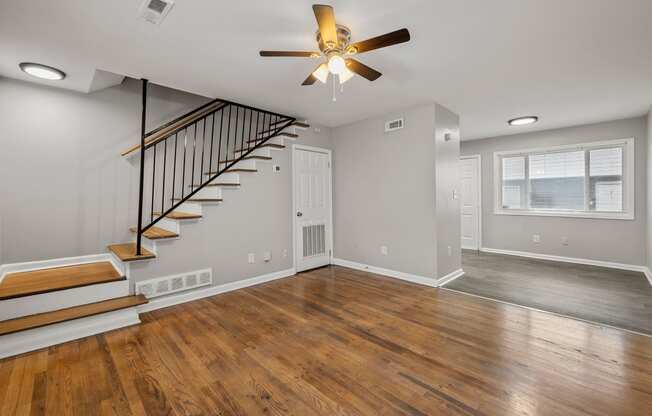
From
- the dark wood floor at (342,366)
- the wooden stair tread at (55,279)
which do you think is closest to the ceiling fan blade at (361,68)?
the dark wood floor at (342,366)

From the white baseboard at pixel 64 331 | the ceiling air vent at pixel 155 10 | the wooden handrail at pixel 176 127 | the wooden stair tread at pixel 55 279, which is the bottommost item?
the white baseboard at pixel 64 331

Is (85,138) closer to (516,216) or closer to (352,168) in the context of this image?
(352,168)

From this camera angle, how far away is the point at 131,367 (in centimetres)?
211

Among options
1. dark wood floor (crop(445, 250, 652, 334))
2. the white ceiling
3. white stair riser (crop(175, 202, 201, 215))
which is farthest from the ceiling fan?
dark wood floor (crop(445, 250, 652, 334))

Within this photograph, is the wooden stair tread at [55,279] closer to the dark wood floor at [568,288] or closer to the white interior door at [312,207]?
the white interior door at [312,207]

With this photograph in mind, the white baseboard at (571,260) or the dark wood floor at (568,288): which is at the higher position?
the white baseboard at (571,260)

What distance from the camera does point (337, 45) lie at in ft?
6.64

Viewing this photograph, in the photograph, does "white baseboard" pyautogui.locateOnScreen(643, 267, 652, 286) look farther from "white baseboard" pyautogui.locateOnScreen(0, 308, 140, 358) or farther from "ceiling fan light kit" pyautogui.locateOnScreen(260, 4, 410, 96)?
"white baseboard" pyautogui.locateOnScreen(0, 308, 140, 358)

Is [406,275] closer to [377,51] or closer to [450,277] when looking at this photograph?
[450,277]

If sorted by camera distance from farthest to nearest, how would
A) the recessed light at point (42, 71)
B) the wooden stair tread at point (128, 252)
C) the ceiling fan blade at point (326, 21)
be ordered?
the wooden stair tread at point (128, 252) → the recessed light at point (42, 71) → the ceiling fan blade at point (326, 21)

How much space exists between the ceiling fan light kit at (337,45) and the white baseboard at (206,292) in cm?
283

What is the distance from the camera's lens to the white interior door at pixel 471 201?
6352 millimetres

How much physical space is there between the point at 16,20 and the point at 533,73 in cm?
445

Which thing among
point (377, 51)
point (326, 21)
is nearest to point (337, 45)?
point (326, 21)
